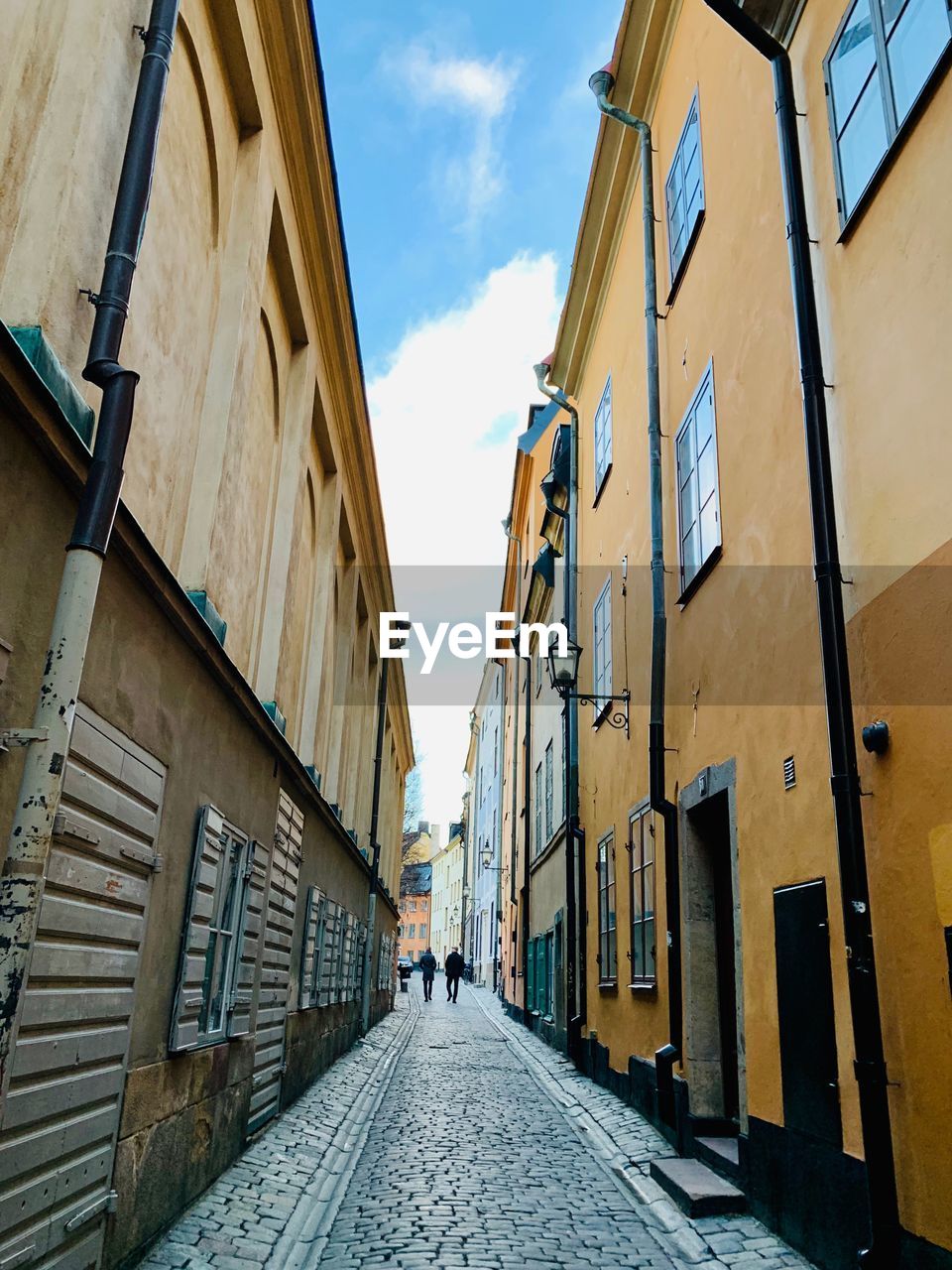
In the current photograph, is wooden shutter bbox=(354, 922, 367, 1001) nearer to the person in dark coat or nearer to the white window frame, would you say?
the white window frame

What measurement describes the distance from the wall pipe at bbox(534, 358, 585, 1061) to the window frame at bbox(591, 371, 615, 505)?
1099mm

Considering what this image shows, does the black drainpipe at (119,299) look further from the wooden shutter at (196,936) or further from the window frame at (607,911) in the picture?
the window frame at (607,911)

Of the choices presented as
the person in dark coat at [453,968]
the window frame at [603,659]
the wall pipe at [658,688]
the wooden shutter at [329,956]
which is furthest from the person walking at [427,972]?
the wall pipe at [658,688]

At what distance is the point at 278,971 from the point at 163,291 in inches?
250

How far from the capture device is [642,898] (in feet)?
35.0

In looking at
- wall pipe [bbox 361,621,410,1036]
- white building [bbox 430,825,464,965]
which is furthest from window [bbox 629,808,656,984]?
white building [bbox 430,825,464,965]

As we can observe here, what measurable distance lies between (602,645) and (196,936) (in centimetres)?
871

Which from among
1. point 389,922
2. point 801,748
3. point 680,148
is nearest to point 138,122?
point 801,748

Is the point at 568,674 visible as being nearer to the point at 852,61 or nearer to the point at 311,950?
the point at 311,950

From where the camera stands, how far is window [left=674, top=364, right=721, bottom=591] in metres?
8.66

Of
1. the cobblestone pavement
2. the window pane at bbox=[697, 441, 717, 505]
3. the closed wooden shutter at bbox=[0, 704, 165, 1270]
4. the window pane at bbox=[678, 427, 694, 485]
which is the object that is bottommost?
the cobblestone pavement

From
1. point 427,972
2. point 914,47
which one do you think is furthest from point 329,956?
point 427,972

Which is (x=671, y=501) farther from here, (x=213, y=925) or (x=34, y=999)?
(x=34, y=999)

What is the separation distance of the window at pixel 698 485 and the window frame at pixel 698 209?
1394mm
